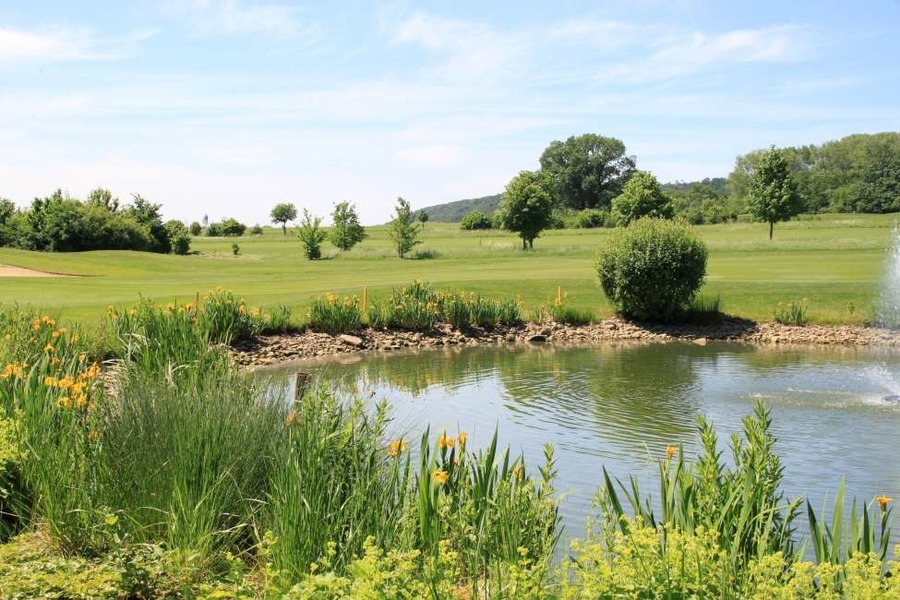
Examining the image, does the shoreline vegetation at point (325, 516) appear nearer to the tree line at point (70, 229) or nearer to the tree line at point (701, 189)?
the tree line at point (701, 189)

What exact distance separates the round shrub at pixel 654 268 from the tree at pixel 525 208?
39.0 m

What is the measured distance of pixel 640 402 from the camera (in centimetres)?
1605

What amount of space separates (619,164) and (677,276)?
4861 inches

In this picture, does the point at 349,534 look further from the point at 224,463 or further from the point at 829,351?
the point at 829,351

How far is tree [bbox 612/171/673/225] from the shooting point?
73938 millimetres

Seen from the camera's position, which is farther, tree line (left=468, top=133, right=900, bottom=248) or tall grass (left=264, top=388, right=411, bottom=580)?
tree line (left=468, top=133, right=900, bottom=248)

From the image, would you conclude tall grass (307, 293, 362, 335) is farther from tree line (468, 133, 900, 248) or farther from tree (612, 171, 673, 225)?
tree (612, 171, 673, 225)

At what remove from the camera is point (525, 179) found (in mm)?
69250

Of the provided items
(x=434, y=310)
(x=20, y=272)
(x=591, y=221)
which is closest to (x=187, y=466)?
Result: (x=434, y=310)

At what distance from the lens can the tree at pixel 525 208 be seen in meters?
67.4

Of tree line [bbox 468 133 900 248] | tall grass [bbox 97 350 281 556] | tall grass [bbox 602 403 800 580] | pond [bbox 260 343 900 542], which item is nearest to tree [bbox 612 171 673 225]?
tree line [bbox 468 133 900 248]

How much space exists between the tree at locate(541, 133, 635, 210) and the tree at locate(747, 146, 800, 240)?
72.9 meters

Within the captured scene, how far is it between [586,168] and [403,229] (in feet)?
301

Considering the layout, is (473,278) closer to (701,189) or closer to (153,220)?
(153,220)
